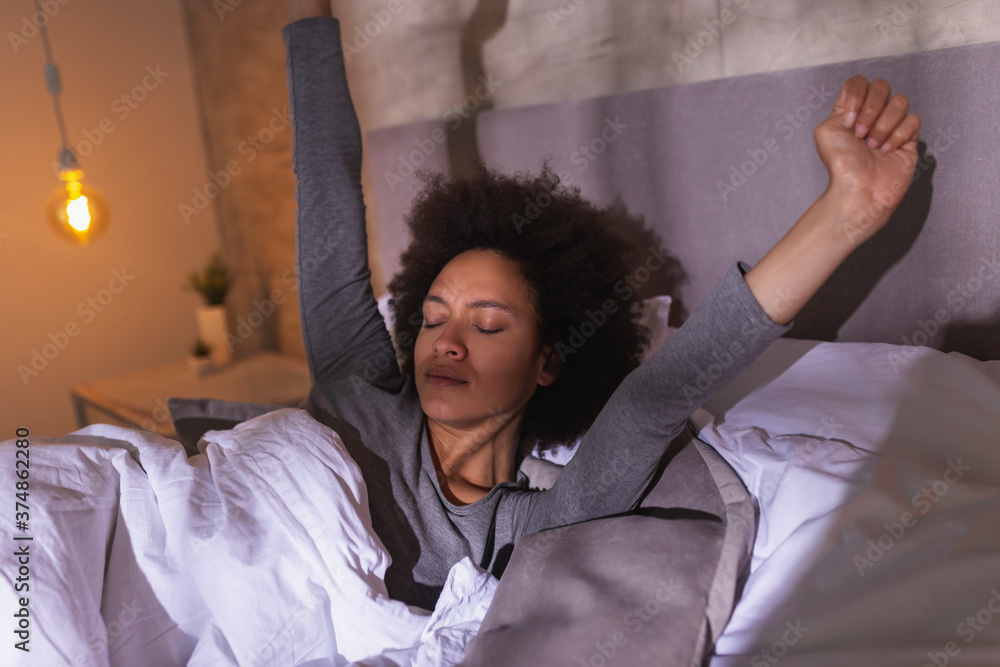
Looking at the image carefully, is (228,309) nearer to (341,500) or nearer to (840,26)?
(341,500)

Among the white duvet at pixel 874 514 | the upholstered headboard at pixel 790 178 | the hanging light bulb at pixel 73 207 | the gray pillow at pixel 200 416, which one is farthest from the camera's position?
the hanging light bulb at pixel 73 207

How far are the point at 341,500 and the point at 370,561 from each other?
0.27 ft

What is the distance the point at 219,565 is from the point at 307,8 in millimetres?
961

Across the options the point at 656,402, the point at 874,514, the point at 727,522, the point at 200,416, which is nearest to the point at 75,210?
the point at 200,416

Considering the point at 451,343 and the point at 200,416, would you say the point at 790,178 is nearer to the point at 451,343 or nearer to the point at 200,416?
the point at 451,343

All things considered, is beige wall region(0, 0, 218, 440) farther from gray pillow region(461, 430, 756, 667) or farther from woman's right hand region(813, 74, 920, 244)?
woman's right hand region(813, 74, 920, 244)

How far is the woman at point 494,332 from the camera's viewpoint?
72 cm

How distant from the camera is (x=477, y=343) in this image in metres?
1.00

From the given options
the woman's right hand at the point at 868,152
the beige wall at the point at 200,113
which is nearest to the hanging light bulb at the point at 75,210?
the beige wall at the point at 200,113

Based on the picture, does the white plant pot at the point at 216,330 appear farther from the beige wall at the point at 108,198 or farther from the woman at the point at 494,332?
the woman at the point at 494,332

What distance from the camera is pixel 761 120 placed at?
1161mm

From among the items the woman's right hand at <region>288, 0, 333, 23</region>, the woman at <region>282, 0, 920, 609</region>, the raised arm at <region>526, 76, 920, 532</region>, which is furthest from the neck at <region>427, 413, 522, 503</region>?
the woman's right hand at <region>288, 0, 333, 23</region>

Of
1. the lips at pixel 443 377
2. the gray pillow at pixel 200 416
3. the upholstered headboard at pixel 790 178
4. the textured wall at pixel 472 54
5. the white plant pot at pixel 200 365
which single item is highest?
the textured wall at pixel 472 54

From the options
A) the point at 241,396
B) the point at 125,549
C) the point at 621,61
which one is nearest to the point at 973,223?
the point at 621,61
